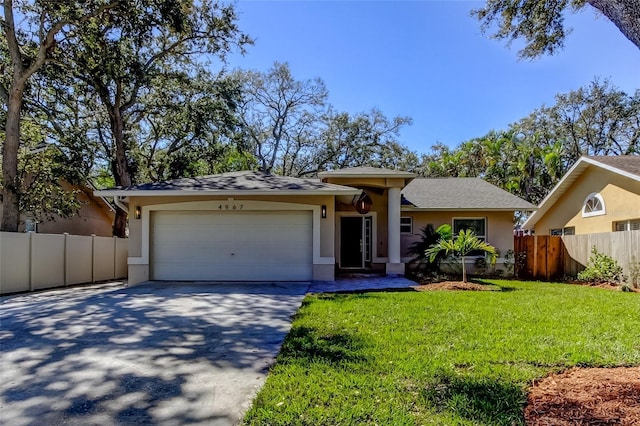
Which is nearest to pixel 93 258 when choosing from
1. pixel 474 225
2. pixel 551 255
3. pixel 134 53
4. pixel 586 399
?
pixel 134 53

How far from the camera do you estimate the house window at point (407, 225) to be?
50.2 ft

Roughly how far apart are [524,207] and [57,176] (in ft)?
60.7

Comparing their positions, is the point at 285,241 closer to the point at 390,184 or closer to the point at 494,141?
the point at 390,184

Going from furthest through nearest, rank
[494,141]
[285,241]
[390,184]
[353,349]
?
[494,141], [390,184], [285,241], [353,349]

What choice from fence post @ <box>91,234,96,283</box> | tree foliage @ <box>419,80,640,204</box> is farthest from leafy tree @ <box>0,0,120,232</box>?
tree foliage @ <box>419,80,640,204</box>

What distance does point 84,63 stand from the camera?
47.2ft

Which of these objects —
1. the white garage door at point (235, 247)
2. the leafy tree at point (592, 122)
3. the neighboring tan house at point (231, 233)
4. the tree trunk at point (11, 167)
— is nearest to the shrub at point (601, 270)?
the neighboring tan house at point (231, 233)

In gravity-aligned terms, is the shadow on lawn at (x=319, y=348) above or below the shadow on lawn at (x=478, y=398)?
below

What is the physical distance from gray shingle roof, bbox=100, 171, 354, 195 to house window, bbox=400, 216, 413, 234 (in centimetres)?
459

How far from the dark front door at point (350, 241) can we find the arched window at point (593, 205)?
8656 mm

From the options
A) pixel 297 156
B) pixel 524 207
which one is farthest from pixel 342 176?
pixel 297 156

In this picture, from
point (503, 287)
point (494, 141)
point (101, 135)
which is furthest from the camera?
point (494, 141)

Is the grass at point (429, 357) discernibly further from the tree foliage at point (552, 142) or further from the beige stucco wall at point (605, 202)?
the tree foliage at point (552, 142)

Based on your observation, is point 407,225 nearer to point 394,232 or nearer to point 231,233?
point 394,232
